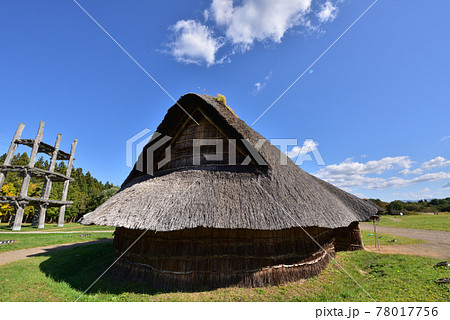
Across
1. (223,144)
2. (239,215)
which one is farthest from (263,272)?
(223,144)

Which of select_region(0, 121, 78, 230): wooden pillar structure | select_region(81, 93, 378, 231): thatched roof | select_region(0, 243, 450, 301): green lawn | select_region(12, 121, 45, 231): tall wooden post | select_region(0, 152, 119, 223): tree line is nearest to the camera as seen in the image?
select_region(0, 243, 450, 301): green lawn

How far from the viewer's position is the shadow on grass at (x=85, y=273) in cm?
602

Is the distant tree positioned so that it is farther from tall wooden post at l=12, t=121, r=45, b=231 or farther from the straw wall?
tall wooden post at l=12, t=121, r=45, b=231

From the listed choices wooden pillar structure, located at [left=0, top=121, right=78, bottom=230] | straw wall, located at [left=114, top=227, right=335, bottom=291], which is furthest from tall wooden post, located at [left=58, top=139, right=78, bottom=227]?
straw wall, located at [left=114, top=227, right=335, bottom=291]

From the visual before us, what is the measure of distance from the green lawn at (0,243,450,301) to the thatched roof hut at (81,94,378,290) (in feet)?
1.56

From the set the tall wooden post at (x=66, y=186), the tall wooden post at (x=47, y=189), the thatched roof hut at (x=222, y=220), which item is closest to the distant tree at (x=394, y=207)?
the thatched roof hut at (x=222, y=220)

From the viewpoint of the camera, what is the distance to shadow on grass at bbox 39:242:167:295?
6.02 metres

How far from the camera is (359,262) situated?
31.3 ft

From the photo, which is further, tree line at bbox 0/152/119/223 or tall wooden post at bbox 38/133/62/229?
tree line at bbox 0/152/119/223

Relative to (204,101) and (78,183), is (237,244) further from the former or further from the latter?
(78,183)

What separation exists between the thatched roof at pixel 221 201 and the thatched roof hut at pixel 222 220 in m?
0.03

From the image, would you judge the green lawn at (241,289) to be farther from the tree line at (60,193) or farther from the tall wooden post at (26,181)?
the tree line at (60,193)

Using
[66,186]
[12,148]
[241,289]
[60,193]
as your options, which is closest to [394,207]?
[241,289]

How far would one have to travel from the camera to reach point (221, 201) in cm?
636
